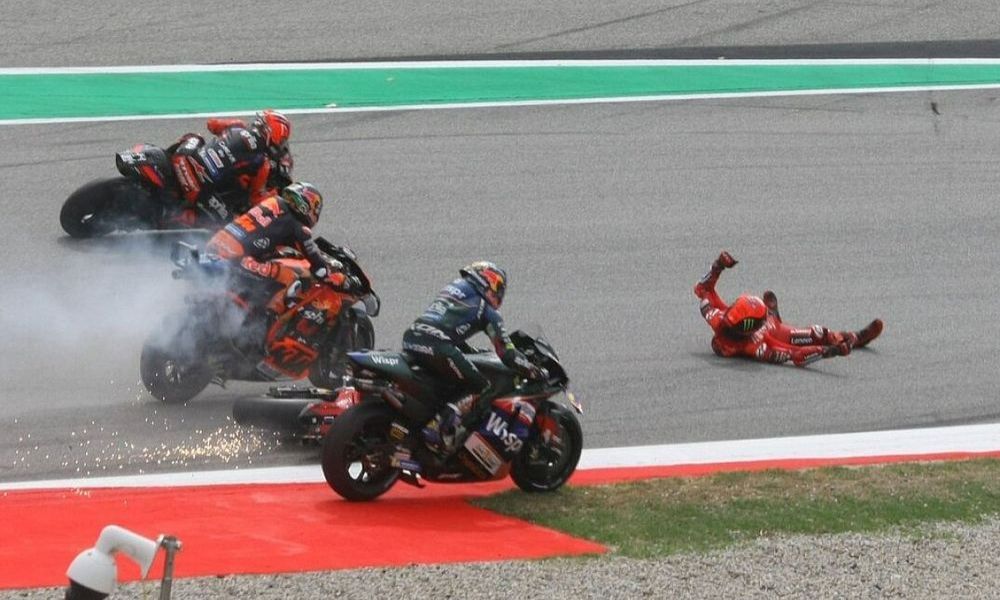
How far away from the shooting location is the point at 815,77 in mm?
21203

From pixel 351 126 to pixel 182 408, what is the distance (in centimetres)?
742

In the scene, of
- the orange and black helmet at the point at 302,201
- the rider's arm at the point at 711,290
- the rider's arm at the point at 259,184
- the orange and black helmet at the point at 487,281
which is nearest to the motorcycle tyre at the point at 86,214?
the rider's arm at the point at 259,184

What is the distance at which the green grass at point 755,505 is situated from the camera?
9828mm

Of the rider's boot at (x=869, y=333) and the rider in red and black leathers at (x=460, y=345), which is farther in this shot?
the rider's boot at (x=869, y=333)

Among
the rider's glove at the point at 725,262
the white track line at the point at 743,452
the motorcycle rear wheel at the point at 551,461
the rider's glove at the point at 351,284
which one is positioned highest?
the rider's glove at the point at 351,284

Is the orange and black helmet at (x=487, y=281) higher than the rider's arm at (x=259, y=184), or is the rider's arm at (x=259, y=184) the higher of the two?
the rider's arm at (x=259, y=184)

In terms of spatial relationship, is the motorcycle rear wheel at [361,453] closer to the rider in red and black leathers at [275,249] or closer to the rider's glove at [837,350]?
the rider in red and black leathers at [275,249]

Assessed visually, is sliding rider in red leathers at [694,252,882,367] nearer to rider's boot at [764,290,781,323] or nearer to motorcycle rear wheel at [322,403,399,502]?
rider's boot at [764,290,781,323]

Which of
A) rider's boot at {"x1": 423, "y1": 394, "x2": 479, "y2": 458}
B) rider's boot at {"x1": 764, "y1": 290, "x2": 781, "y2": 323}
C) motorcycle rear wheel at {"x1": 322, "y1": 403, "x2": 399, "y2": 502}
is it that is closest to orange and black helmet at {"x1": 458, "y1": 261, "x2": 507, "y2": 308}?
rider's boot at {"x1": 423, "y1": 394, "x2": 479, "y2": 458}

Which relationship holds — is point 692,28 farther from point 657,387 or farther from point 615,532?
point 615,532

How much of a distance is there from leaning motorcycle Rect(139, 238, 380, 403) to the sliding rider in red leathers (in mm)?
3050

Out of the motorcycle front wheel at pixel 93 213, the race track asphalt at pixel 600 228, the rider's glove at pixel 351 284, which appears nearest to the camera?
the rider's glove at pixel 351 284

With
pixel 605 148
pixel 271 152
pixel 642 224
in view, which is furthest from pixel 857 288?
pixel 271 152

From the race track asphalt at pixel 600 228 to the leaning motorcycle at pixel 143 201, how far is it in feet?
0.79
